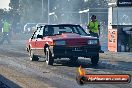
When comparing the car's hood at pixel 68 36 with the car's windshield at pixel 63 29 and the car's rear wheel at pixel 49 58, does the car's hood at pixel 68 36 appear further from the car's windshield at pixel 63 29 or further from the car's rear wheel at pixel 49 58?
the car's windshield at pixel 63 29

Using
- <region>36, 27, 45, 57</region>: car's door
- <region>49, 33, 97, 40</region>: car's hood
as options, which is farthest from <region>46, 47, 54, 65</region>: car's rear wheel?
<region>36, 27, 45, 57</region>: car's door

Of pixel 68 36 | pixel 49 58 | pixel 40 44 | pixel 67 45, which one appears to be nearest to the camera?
pixel 67 45

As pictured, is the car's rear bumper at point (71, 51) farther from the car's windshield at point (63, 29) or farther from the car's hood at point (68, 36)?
the car's windshield at point (63, 29)

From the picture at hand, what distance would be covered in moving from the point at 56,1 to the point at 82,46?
65.1 meters

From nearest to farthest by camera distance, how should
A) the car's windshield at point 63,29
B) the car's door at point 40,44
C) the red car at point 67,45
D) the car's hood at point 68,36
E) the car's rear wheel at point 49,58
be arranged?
1. the red car at point 67,45
2. the car's hood at point 68,36
3. the car's rear wheel at point 49,58
4. the car's door at point 40,44
5. the car's windshield at point 63,29

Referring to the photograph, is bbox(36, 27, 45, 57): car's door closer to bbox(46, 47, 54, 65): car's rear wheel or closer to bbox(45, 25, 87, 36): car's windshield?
bbox(45, 25, 87, 36): car's windshield

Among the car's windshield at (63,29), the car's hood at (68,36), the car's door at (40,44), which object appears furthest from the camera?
the car's windshield at (63,29)

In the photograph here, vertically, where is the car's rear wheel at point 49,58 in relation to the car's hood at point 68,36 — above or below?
below

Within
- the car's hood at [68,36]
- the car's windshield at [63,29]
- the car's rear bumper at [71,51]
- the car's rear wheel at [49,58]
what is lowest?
the car's rear wheel at [49,58]

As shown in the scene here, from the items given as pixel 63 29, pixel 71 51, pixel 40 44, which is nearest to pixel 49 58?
pixel 71 51

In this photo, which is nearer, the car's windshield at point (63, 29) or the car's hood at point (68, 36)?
the car's hood at point (68, 36)

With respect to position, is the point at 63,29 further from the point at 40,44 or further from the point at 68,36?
the point at 68,36

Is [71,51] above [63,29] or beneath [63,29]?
beneath

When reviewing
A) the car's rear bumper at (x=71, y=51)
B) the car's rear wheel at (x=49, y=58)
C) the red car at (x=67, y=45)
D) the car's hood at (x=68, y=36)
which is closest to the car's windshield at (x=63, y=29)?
the red car at (x=67, y=45)
